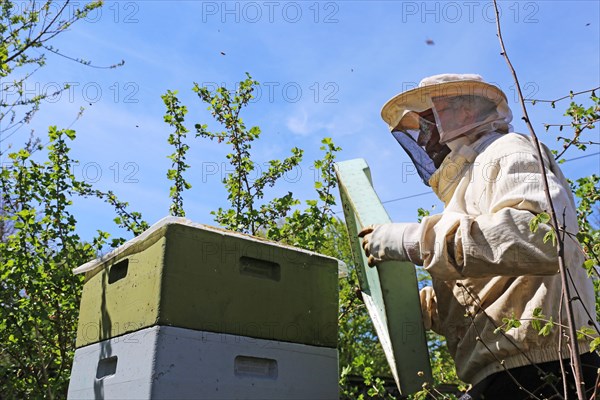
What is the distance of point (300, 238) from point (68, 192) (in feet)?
4.96

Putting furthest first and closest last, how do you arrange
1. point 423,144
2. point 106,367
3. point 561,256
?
point 423,144 → point 106,367 → point 561,256

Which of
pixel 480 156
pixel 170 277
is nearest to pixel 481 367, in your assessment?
pixel 480 156

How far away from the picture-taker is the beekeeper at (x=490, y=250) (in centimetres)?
163

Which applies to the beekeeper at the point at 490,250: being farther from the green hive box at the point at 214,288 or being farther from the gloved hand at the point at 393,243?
the green hive box at the point at 214,288

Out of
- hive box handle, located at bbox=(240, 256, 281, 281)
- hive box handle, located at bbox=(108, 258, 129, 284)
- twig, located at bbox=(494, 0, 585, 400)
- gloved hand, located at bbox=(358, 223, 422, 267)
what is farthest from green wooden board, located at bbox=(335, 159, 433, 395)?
hive box handle, located at bbox=(108, 258, 129, 284)

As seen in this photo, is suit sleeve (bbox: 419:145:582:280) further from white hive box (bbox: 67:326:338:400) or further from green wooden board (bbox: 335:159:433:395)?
white hive box (bbox: 67:326:338:400)

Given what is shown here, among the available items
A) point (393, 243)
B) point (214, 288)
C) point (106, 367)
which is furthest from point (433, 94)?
point (106, 367)

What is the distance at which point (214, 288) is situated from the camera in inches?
73.5

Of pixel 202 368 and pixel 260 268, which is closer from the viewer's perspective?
pixel 202 368

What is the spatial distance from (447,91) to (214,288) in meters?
1.09

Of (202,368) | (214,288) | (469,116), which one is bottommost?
(202,368)

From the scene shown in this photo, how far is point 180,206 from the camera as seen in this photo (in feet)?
13.0

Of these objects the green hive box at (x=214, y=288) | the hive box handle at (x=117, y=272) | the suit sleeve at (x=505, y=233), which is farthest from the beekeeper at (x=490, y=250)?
the hive box handle at (x=117, y=272)

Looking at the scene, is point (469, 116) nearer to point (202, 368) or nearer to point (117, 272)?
point (202, 368)
